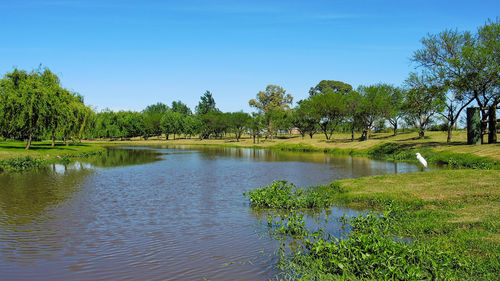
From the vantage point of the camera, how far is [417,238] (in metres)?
11.6

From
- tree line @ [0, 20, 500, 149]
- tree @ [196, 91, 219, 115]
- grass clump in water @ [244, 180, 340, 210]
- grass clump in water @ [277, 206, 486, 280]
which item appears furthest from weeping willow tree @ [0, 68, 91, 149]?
tree @ [196, 91, 219, 115]

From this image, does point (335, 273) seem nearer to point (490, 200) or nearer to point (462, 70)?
point (490, 200)

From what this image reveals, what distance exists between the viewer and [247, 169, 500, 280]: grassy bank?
8453mm

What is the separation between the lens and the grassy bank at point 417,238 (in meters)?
8.45

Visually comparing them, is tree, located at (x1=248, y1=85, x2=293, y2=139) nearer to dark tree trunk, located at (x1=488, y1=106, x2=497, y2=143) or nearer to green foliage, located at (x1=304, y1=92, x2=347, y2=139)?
green foliage, located at (x1=304, y1=92, x2=347, y2=139)

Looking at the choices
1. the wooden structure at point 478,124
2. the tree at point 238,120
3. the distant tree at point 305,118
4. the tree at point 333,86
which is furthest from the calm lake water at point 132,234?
the tree at point 333,86

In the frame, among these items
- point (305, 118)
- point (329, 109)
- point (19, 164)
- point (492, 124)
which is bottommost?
point (19, 164)

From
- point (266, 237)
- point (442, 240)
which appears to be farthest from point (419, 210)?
point (266, 237)

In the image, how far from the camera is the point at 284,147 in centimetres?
8556

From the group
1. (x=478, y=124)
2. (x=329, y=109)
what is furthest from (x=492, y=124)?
(x=329, y=109)

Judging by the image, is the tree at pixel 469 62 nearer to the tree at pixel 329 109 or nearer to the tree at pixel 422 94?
the tree at pixel 422 94

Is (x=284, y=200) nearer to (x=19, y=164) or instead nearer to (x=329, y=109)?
(x=19, y=164)

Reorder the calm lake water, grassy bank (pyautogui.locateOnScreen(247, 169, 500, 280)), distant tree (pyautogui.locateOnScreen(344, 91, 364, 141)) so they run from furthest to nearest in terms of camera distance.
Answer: distant tree (pyautogui.locateOnScreen(344, 91, 364, 141)) → the calm lake water → grassy bank (pyautogui.locateOnScreen(247, 169, 500, 280))

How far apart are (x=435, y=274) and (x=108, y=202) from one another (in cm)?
1696
